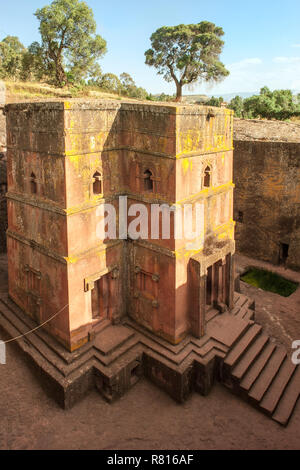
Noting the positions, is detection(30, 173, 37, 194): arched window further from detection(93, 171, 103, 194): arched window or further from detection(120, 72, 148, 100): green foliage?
detection(120, 72, 148, 100): green foliage

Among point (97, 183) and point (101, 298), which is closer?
point (97, 183)

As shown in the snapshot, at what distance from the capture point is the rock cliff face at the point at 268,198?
17812mm

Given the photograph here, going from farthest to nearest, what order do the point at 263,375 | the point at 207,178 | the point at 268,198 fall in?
the point at 268,198 → the point at 207,178 → the point at 263,375

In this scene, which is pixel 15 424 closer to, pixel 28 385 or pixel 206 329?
pixel 28 385

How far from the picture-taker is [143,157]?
1044cm

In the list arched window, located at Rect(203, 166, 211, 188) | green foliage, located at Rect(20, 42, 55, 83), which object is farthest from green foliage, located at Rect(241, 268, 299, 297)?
green foliage, located at Rect(20, 42, 55, 83)

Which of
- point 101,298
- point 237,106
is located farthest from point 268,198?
point 237,106

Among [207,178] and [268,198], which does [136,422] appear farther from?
[268,198]

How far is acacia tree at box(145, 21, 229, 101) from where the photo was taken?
4049 cm

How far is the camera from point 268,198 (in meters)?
18.6

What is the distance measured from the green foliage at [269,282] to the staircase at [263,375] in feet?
17.9

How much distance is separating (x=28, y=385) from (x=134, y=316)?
141 inches

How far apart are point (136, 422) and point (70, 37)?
31.5 meters

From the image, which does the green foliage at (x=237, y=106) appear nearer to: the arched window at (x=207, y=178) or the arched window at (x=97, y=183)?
the arched window at (x=207, y=178)
